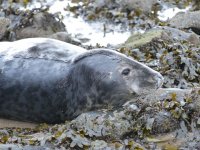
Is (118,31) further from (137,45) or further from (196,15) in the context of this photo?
(137,45)

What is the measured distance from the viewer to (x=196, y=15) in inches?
332

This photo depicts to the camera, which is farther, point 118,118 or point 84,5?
point 84,5

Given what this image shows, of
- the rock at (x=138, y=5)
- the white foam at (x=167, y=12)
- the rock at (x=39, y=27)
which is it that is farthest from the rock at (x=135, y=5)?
the rock at (x=39, y=27)

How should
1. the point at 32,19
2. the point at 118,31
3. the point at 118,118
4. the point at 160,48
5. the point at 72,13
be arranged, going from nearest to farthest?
1. the point at 118,118
2. the point at 160,48
3. the point at 32,19
4. the point at 118,31
5. the point at 72,13

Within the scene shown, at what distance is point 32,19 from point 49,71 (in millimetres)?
3424

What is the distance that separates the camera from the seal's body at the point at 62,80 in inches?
191

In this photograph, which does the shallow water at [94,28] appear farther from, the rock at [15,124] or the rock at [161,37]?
the rock at [15,124]

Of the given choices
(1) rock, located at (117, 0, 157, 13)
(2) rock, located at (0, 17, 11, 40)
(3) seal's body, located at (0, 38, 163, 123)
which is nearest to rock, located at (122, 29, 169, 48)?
(2) rock, located at (0, 17, 11, 40)

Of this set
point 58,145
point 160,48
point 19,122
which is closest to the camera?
point 58,145

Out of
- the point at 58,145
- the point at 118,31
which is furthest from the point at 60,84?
the point at 118,31

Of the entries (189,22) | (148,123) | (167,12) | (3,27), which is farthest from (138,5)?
(148,123)

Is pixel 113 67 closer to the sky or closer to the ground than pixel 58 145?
closer to the sky

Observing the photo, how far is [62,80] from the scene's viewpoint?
500cm

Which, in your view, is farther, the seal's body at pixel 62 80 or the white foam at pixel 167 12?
the white foam at pixel 167 12
